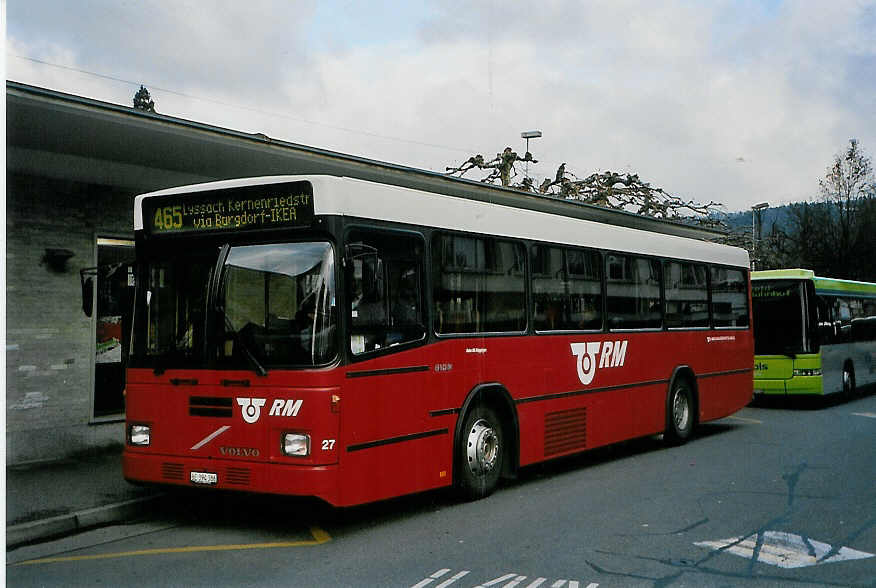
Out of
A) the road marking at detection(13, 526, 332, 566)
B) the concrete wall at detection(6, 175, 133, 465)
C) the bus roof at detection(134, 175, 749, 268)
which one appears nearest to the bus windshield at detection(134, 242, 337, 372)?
the bus roof at detection(134, 175, 749, 268)

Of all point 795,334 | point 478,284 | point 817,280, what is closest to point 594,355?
point 478,284

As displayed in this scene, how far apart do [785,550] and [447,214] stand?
4238mm

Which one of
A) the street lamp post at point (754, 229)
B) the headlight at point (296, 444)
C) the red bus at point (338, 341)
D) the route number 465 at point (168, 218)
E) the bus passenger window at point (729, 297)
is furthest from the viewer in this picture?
the street lamp post at point (754, 229)

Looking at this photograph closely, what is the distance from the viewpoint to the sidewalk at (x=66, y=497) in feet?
26.9

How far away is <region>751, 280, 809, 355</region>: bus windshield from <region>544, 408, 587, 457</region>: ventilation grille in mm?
9568

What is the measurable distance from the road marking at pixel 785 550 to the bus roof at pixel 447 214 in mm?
3792

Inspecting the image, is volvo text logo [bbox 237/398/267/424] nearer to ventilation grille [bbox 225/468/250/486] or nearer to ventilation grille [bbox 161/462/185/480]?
ventilation grille [bbox 225/468/250/486]

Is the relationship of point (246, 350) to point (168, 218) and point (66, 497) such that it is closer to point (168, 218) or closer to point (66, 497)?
point (168, 218)

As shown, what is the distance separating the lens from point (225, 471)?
7879 mm

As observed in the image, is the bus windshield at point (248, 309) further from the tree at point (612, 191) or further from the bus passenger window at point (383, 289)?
the tree at point (612, 191)

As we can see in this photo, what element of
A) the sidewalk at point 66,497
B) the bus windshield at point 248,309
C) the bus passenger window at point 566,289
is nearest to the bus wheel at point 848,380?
the bus passenger window at point 566,289

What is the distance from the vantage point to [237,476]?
25.6 feet

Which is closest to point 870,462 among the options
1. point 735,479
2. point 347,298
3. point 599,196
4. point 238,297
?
point 735,479

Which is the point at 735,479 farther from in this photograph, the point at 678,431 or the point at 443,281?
the point at 443,281
